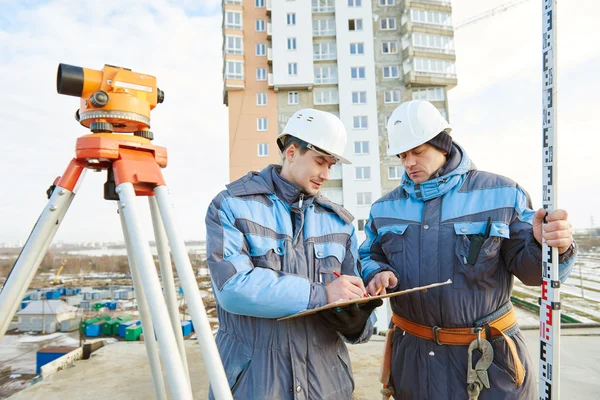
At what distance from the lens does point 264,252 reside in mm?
1632

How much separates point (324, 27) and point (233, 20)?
7060mm

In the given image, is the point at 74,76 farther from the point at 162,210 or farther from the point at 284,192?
the point at 284,192

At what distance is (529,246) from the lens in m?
1.86

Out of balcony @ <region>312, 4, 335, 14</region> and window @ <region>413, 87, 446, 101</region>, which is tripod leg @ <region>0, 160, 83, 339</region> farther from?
balcony @ <region>312, 4, 335, 14</region>

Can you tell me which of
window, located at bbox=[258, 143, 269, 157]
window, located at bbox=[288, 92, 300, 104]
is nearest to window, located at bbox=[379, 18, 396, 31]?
window, located at bbox=[288, 92, 300, 104]

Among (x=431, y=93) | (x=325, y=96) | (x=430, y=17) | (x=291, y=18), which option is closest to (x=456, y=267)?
(x=325, y=96)

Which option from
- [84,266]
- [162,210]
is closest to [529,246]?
[162,210]

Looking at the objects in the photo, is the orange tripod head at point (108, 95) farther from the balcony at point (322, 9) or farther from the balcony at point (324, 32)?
the balcony at point (322, 9)

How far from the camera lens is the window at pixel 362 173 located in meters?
26.9

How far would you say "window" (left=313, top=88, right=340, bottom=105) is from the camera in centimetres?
2783

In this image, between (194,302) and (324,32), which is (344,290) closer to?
(194,302)

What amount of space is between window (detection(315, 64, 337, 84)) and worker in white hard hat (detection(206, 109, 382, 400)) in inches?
1080

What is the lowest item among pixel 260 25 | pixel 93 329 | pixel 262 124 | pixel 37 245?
pixel 93 329

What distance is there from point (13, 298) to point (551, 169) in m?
2.14
